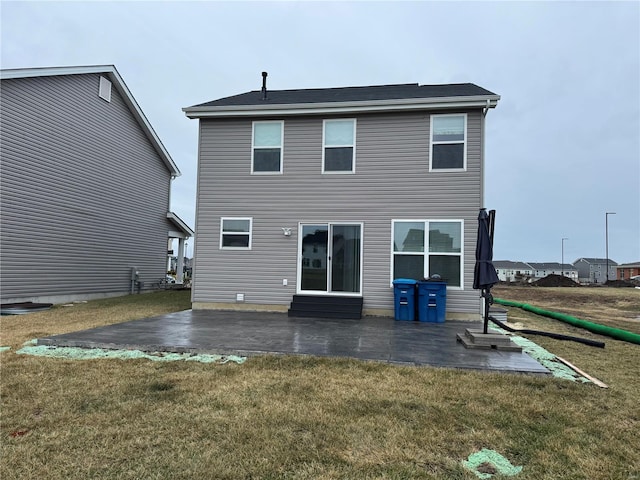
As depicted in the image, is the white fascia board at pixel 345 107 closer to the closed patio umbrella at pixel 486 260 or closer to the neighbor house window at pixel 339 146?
the neighbor house window at pixel 339 146

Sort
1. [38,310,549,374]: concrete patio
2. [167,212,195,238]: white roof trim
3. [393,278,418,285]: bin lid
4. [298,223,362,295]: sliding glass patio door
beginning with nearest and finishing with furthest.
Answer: [38,310,549,374]: concrete patio
[393,278,418,285]: bin lid
[298,223,362,295]: sliding glass patio door
[167,212,195,238]: white roof trim

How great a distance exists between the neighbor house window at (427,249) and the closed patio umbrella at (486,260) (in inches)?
103

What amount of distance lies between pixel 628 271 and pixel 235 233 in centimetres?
7497

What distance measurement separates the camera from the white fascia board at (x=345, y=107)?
8.63m

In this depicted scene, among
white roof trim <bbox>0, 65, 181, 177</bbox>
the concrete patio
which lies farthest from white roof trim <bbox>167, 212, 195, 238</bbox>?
the concrete patio

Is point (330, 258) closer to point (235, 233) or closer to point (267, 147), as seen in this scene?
point (235, 233)

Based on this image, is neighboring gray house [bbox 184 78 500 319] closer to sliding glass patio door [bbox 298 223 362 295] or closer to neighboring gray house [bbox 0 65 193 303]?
sliding glass patio door [bbox 298 223 362 295]

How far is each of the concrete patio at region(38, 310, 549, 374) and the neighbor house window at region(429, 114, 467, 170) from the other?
12.3 feet

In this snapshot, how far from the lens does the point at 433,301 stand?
832 cm

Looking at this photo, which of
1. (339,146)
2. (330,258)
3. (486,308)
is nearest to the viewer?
(486,308)

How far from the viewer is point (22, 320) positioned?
8195 mm

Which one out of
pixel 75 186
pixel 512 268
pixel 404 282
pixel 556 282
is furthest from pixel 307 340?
pixel 512 268

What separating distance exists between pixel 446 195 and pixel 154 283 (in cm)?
1338

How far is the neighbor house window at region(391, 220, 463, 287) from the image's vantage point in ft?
28.8
